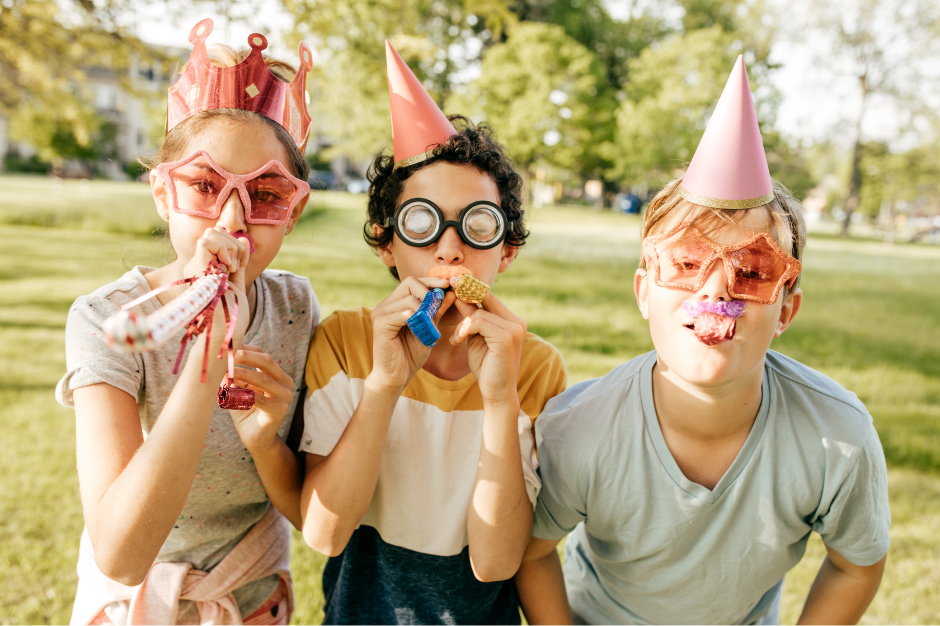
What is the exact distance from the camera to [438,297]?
182cm

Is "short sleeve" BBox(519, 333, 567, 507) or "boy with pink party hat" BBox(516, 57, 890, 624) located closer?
"boy with pink party hat" BBox(516, 57, 890, 624)

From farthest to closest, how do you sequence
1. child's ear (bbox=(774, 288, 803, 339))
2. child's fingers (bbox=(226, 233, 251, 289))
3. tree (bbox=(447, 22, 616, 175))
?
tree (bbox=(447, 22, 616, 175))
child's ear (bbox=(774, 288, 803, 339))
child's fingers (bbox=(226, 233, 251, 289))

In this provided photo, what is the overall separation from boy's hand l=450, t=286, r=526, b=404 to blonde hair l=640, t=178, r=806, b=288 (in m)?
0.51

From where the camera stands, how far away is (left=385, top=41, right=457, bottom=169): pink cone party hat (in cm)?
208

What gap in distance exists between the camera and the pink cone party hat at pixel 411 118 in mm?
2078

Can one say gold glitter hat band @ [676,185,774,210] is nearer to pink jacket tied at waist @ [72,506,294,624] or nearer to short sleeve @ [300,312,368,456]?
short sleeve @ [300,312,368,456]

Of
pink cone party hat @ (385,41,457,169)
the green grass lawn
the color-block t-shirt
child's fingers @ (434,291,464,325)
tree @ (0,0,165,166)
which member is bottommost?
the green grass lawn

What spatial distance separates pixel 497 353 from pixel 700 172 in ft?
2.69

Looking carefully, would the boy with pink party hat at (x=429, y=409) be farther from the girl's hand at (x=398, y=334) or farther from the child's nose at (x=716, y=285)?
the child's nose at (x=716, y=285)

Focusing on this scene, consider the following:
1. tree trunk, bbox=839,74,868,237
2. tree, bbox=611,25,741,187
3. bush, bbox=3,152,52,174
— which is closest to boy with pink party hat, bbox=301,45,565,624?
tree, bbox=611,25,741,187

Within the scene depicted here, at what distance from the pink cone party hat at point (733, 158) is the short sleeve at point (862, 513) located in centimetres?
86

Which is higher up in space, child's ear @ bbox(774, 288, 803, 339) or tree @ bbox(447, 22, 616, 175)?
tree @ bbox(447, 22, 616, 175)

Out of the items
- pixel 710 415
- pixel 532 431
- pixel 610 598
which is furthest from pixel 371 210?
pixel 610 598

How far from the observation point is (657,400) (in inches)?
79.0
